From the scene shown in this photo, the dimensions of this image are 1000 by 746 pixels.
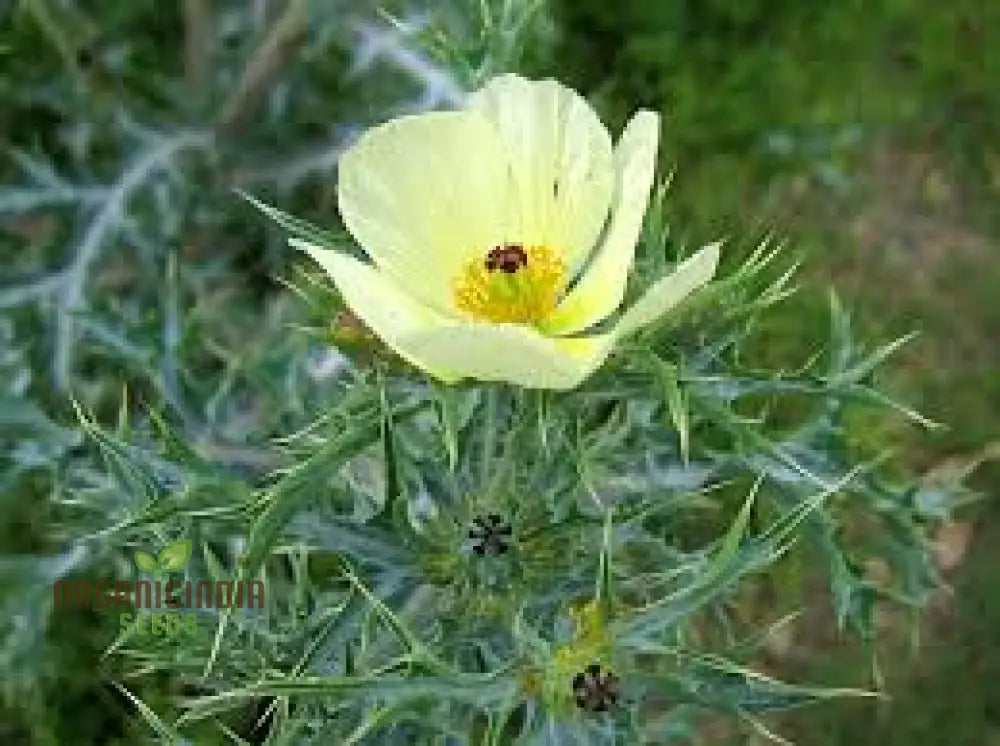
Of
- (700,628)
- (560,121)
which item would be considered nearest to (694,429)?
(560,121)

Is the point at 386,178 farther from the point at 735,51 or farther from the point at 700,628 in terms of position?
the point at 735,51

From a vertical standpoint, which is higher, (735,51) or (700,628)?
(735,51)

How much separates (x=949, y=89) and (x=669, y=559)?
2.03m

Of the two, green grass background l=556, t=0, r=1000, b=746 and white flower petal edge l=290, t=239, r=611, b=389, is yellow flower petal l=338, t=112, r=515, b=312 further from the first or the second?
green grass background l=556, t=0, r=1000, b=746

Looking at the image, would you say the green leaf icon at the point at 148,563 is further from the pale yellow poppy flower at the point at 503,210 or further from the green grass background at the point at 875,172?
the green grass background at the point at 875,172

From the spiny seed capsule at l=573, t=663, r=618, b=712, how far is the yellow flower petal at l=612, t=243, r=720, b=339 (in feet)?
1.01

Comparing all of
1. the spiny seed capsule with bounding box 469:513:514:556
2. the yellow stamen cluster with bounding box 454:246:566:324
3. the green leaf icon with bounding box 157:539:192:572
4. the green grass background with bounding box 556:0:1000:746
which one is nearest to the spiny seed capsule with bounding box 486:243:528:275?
the yellow stamen cluster with bounding box 454:246:566:324

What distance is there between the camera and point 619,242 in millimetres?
1407

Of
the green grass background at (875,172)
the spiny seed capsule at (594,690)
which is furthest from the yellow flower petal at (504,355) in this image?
the green grass background at (875,172)

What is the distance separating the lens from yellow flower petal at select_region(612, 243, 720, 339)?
4.15 ft

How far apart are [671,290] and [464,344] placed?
15 centimetres

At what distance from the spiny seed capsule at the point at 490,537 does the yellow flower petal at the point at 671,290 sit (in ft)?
1.06

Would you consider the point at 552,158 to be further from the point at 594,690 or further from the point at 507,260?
the point at 594,690

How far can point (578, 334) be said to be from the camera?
1.47m
